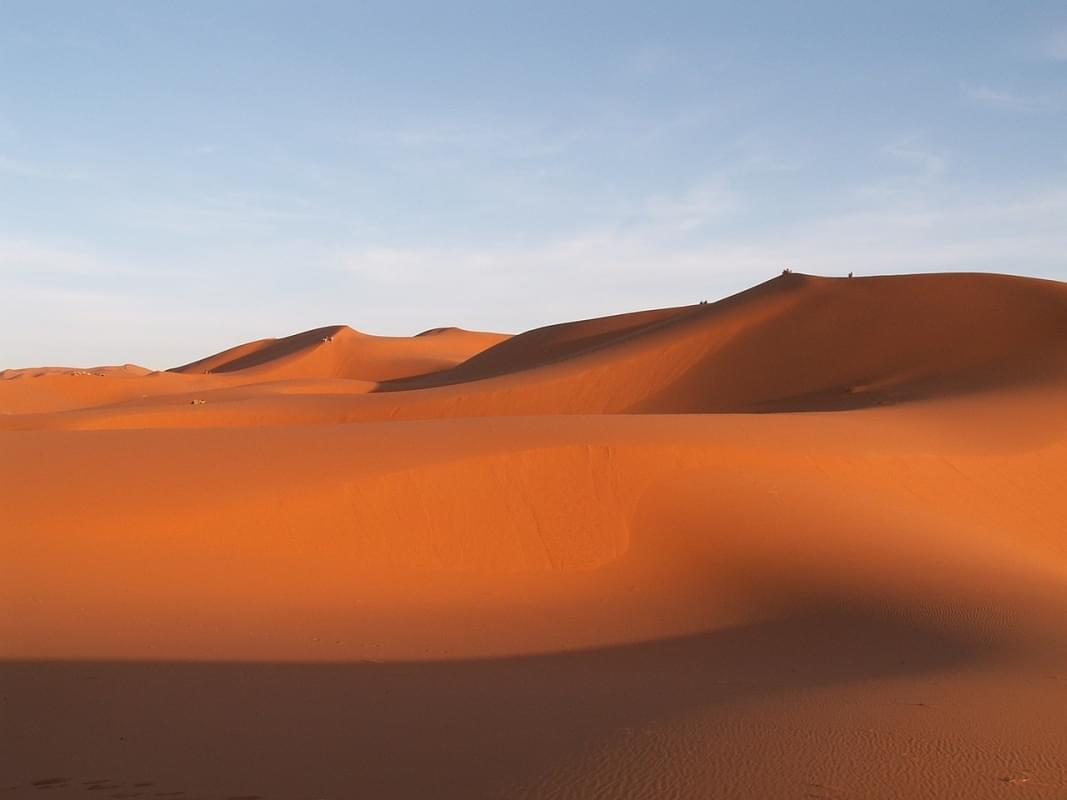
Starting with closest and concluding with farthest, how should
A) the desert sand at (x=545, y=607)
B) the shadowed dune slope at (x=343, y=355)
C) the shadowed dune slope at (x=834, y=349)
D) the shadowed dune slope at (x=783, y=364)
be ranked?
1. the desert sand at (x=545, y=607)
2. the shadowed dune slope at (x=834, y=349)
3. the shadowed dune slope at (x=783, y=364)
4. the shadowed dune slope at (x=343, y=355)

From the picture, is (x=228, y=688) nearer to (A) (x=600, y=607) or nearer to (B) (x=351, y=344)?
(A) (x=600, y=607)

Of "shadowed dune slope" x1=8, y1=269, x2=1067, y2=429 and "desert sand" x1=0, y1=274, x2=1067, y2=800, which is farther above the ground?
"shadowed dune slope" x1=8, y1=269, x2=1067, y2=429

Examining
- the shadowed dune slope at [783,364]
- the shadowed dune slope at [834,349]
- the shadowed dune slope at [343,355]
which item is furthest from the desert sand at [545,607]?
the shadowed dune slope at [343,355]

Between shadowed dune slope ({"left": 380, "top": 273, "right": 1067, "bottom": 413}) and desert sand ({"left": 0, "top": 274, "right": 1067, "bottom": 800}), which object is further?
shadowed dune slope ({"left": 380, "top": 273, "right": 1067, "bottom": 413})

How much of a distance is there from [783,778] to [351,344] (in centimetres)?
6552

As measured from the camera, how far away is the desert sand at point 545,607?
14.9 feet

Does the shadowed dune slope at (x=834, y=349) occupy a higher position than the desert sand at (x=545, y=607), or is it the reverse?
the shadowed dune slope at (x=834, y=349)

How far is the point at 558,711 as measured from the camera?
552 cm

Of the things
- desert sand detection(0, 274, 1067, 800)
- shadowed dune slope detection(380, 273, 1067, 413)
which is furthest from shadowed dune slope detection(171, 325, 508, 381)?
desert sand detection(0, 274, 1067, 800)

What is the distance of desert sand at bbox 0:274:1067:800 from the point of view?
455 cm

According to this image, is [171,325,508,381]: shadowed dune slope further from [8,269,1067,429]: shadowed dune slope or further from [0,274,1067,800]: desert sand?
[0,274,1067,800]: desert sand

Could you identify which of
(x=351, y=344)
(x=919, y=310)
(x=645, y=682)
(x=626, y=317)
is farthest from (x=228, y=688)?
(x=351, y=344)

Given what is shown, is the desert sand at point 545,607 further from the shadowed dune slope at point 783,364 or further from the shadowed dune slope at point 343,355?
the shadowed dune slope at point 343,355

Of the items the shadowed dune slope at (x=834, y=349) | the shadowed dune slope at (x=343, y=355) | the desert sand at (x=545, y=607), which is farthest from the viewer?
the shadowed dune slope at (x=343, y=355)
